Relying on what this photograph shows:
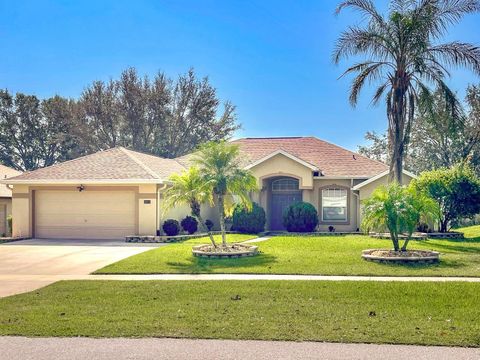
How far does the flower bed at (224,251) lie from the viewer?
51.1 ft

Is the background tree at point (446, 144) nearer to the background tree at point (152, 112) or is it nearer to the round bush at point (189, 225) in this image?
the background tree at point (152, 112)

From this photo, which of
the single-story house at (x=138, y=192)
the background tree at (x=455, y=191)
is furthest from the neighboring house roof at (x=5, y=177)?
the background tree at (x=455, y=191)

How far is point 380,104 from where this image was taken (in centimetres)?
2077

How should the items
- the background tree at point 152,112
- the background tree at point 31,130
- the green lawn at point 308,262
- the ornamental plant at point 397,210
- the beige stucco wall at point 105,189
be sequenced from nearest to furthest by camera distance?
the green lawn at point 308,262, the ornamental plant at point 397,210, the beige stucco wall at point 105,189, the background tree at point 152,112, the background tree at point 31,130

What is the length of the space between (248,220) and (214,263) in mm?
9703

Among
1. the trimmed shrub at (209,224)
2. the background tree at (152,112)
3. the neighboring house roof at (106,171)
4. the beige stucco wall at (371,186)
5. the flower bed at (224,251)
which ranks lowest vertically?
the flower bed at (224,251)

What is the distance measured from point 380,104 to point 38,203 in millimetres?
16007

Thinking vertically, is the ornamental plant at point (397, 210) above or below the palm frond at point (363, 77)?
below

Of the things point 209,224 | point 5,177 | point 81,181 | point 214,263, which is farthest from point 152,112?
point 214,263

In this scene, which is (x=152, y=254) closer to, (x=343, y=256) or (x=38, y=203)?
(x=343, y=256)

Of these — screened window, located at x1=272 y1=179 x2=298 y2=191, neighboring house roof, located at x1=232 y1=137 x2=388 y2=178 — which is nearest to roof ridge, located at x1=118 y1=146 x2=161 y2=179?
neighboring house roof, located at x1=232 y1=137 x2=388 y2=178

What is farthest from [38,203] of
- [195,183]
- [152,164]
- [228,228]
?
[195,183]

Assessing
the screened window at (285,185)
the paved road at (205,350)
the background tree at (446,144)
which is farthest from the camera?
the background tree at (446,144)

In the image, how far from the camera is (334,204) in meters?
26.6
